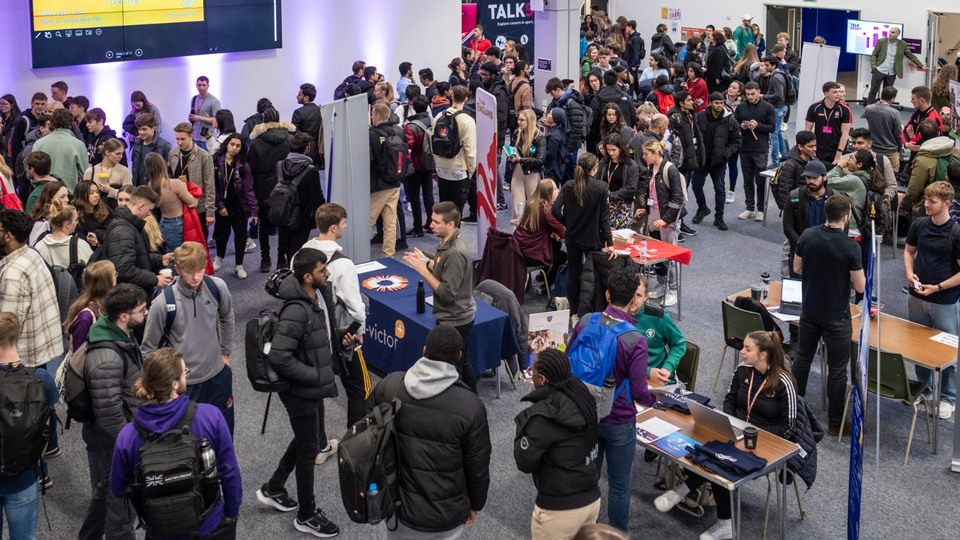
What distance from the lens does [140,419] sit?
13.0 ft

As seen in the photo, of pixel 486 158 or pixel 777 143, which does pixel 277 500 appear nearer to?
pixel 486 158

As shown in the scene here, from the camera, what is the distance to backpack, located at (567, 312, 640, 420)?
4824mm

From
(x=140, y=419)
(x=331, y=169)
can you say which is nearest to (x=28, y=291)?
(x=140, y=419)

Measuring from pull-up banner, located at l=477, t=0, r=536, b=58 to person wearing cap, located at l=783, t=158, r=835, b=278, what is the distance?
1137cm

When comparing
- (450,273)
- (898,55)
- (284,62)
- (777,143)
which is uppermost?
(898,55)

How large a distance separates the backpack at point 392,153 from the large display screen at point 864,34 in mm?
11638

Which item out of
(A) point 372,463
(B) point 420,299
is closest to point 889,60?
(B) point 420,299

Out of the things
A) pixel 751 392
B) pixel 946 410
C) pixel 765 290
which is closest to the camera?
pixel 751 392

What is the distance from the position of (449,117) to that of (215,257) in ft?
8.57

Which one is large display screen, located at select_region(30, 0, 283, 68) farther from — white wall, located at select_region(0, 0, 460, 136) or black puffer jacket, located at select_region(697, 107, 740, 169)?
black puffer jacket, located at select_region(697, 107, 740, 169)

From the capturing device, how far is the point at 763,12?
794 inches

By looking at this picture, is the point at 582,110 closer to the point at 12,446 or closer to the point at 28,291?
the point at 28,291

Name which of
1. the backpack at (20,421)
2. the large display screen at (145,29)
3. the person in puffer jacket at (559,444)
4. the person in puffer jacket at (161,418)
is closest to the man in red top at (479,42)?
the large display screen at (145,29)

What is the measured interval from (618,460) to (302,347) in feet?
5.39
